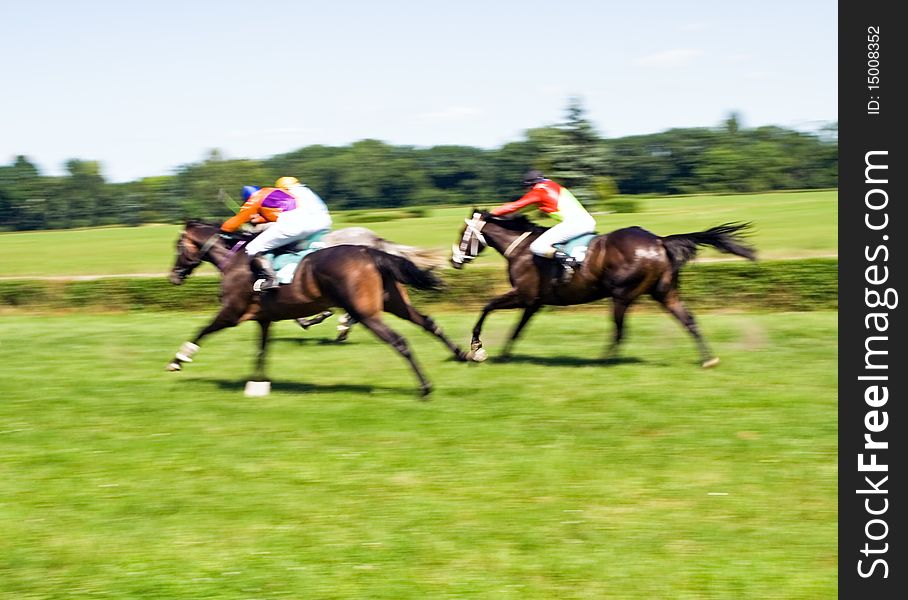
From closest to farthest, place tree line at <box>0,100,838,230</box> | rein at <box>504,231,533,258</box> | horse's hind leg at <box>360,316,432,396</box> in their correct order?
horse's hind leg at <box>360,316,432,396</box> < rein at <box>504,231,533,258</box> < tree line at <box>0,100,838,230</box>

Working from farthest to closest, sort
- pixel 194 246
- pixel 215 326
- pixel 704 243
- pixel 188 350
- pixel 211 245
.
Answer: pixel 194 246 < pixel 704 243 < pixel 211 245 < pixel 188 350 < pixel 215 326

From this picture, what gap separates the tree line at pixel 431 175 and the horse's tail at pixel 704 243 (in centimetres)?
4892

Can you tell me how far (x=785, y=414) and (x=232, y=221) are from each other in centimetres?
648

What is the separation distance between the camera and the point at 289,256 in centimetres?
1104

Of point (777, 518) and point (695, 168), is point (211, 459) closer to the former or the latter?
point (777, 518)

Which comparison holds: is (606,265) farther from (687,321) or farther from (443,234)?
(443,234)

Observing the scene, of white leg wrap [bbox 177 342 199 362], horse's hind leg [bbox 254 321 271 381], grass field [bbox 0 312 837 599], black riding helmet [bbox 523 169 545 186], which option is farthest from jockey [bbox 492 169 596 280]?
white leg wrap [bbox 177 342 199 362]

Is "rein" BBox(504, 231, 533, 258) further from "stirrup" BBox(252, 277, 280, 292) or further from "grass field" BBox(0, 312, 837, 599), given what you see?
"stirrup" BBox(252, 277, 280, 292)

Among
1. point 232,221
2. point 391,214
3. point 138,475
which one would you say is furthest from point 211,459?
point 391,214

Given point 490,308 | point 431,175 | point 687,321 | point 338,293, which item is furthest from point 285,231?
point 431,175

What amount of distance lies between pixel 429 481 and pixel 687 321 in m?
5.84

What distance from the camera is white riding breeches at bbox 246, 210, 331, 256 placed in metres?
11.0

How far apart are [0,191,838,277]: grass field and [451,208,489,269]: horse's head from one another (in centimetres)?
1389

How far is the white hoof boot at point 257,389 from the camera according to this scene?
11.0m
